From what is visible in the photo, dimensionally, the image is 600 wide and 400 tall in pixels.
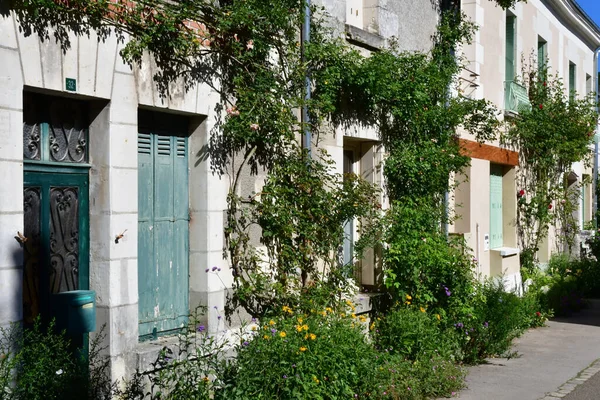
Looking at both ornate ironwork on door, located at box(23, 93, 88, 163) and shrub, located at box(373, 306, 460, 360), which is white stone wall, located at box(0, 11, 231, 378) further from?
shrub, located at box(373, 306, 460, 360)

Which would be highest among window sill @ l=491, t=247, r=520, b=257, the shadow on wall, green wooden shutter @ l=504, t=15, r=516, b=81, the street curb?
green wooden shutter @ l=504, t=15, r=516, b=81

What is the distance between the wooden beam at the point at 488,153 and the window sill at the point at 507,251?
138 centimetres

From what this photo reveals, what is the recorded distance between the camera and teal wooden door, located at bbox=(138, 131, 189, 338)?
5938 millimetres

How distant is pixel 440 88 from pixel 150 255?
470 cm

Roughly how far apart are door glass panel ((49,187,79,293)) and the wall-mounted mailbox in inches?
8.2

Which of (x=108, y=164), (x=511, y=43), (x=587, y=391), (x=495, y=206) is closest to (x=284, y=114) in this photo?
(x=108, y=164)

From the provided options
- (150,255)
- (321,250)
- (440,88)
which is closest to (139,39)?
(150,255)

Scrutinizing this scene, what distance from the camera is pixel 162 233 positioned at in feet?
20.2

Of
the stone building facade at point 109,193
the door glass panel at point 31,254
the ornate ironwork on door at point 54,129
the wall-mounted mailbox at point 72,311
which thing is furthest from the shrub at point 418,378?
the ornate ironwork on door at point 54,129

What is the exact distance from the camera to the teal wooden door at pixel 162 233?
19.5ft

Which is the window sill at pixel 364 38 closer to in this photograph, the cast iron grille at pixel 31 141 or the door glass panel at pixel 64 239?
the door glass panel at pixel 64 239

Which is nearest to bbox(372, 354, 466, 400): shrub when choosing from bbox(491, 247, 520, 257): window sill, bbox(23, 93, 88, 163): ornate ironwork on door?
bbox(23, 93, 88, 163): ornate ironwork on door

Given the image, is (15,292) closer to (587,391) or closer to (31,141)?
(31,141)

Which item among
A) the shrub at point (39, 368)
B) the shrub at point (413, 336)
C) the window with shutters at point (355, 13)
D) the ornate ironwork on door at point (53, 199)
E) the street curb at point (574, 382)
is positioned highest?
the window with shutters at point (355, 13)
